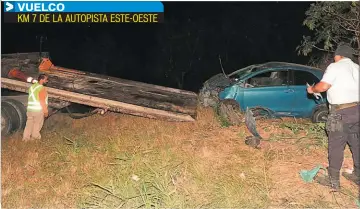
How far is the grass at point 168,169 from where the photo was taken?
4348 mm

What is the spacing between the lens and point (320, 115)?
838cm

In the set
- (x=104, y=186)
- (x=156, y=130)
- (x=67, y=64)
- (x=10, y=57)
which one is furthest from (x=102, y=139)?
(x=67, y=64)

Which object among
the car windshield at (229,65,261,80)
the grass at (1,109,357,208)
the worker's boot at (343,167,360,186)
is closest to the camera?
the grass at (1,109,357,208)

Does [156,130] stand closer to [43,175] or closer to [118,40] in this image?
[43,175]

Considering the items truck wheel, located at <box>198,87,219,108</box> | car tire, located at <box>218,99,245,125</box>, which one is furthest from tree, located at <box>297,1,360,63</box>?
truck wheel, located at <box>198,87,219,108</box>

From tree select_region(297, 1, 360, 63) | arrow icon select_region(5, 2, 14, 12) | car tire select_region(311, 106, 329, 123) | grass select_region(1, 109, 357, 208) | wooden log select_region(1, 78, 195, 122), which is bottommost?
grass select_region(1, 109, 357, 208)

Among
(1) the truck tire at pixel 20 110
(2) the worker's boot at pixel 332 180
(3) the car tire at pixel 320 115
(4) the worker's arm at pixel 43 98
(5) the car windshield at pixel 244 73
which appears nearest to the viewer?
(2) the worker's boot at pixel 332 180

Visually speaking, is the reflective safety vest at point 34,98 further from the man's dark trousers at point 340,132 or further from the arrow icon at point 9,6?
the man's dark trousers at point 340,132

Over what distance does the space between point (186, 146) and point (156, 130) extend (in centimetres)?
126

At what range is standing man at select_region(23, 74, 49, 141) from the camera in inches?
284

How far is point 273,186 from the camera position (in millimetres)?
4559

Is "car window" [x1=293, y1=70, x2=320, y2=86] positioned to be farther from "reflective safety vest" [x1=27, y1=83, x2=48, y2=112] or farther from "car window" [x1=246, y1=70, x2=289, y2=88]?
"reflective safety vest" [x1=27, y1=83, x2=48, y2=112]

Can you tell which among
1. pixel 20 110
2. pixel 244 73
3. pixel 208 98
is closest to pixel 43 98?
pixel 20 110

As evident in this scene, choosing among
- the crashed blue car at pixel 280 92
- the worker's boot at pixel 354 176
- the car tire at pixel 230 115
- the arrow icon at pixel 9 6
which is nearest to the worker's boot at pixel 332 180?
the worker's boot at pixel 354 176
